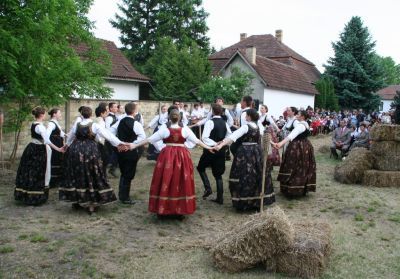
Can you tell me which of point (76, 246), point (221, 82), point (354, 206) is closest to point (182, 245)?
point (76, 246)

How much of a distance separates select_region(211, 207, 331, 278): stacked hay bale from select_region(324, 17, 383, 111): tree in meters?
32.5

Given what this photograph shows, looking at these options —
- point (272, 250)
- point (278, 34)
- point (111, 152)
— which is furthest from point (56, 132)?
point (278, 34)

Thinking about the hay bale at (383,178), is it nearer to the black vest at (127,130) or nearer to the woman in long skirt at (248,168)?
the woman in long skirt at (248,168)

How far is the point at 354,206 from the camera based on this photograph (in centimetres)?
801

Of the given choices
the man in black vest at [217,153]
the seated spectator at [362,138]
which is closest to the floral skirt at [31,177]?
the man in black vest at [217,153]

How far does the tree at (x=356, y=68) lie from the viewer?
35.0 m

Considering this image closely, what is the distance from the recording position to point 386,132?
10500 millimetres

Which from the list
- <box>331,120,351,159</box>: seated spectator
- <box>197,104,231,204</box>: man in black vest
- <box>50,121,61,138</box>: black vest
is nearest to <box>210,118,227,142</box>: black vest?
<box>197,104,231,204</box>: man in black vest

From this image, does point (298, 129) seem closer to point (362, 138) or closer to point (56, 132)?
point (56, 132)

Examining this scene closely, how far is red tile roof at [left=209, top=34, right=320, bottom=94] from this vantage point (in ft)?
99.0

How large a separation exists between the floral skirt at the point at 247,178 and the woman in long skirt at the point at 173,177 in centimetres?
97

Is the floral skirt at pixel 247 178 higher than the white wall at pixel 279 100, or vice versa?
the white wall at pixel 279 100

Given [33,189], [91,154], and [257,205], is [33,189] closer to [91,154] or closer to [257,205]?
[91,154]

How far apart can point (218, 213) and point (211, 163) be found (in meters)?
1.07
